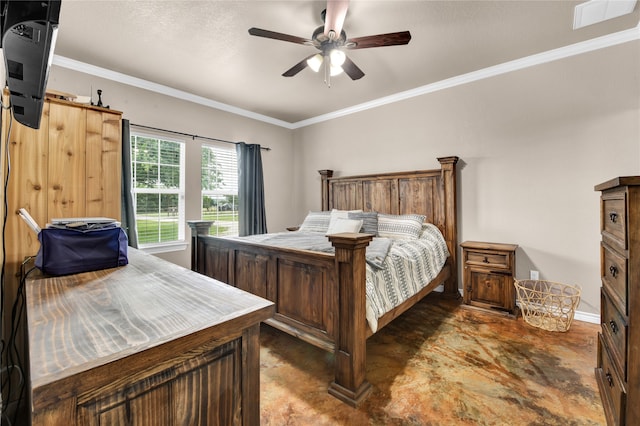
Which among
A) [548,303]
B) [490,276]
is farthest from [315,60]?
[548,303]

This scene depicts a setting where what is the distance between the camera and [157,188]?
349 centimetres

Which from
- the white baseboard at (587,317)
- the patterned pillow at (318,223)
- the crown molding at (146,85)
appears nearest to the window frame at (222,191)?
the crown molding at (146,85)

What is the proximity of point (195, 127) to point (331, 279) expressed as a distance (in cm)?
312

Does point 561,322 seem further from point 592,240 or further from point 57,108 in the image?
point 57,108

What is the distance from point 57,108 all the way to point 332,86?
2.77m

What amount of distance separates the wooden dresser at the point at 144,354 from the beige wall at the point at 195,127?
3.03 m

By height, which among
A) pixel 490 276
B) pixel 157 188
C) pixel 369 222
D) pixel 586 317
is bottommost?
pixel 586 317

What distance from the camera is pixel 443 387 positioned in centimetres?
173

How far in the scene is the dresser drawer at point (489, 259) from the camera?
280 cm

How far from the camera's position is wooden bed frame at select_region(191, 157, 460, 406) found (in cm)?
162

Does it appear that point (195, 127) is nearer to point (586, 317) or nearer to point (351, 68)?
point (351, 68)

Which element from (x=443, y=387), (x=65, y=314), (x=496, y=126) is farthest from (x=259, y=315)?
(x=496, y=126)

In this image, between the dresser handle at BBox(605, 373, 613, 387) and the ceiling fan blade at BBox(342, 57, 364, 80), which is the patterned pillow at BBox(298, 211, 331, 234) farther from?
the dresser handle at BBox(605, 373, 613, 387)

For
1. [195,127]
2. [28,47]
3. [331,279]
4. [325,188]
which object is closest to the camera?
[28,47]
